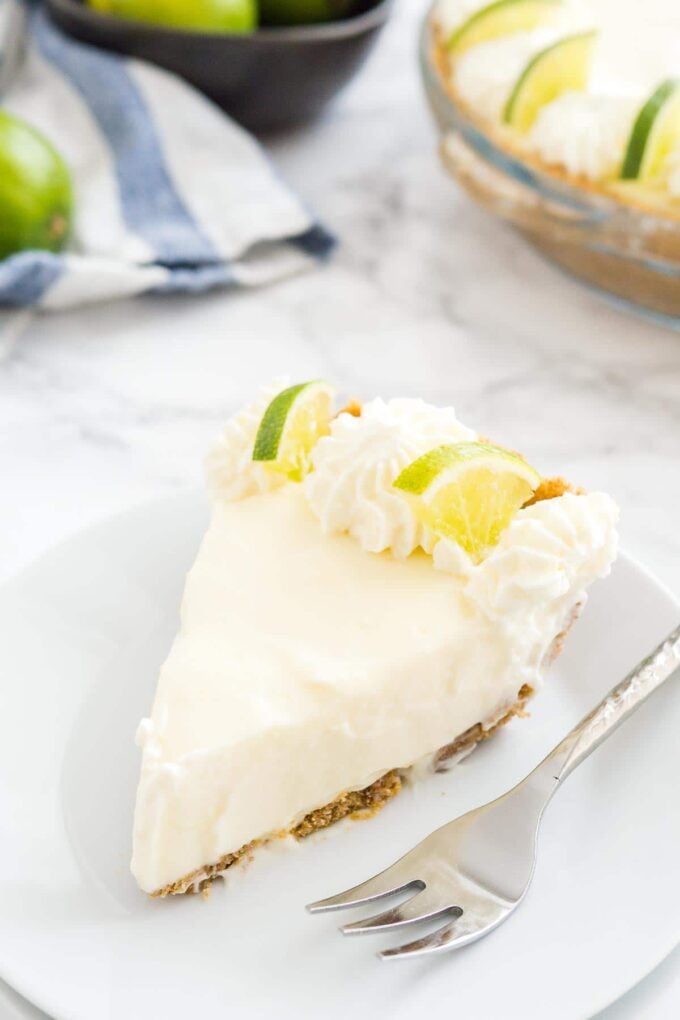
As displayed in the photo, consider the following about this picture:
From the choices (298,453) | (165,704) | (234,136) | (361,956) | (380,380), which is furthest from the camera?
(234,136)

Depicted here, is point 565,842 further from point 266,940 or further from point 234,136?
point 234,136

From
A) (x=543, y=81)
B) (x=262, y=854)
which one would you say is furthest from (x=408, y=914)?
(x=543, y=81)

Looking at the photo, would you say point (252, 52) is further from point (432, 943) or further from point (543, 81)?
point (432, 943)

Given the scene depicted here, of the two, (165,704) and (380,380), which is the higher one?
(165,704)

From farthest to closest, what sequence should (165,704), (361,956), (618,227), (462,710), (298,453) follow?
(618,227) → (298,453) → (462,710) → (165,704) → (361,956)

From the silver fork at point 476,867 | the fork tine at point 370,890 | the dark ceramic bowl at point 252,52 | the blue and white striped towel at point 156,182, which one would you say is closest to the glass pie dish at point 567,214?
the dark ceramic bowl at point 252,52

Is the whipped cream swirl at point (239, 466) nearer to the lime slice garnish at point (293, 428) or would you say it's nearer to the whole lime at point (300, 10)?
the lime slice garnish at point (293, 428)

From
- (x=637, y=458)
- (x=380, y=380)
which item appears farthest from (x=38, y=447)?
(x=637, y=458)
